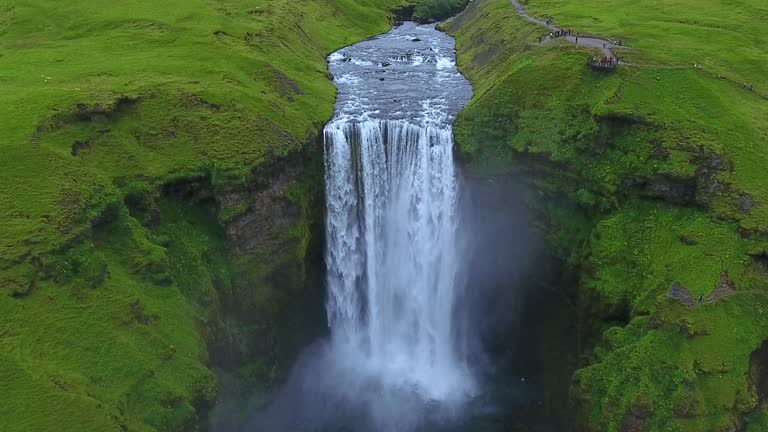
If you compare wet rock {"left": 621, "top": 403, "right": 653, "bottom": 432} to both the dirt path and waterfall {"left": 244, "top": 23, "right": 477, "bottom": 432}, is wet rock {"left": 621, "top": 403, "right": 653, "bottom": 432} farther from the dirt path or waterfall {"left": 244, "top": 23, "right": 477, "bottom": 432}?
the dirt path

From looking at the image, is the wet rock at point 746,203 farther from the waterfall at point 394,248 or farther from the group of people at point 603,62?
the waterfall at point 394,248

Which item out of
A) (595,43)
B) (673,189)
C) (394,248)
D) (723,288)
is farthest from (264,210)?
(595,43)

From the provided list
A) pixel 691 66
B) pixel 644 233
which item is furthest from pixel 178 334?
pixel 691 66

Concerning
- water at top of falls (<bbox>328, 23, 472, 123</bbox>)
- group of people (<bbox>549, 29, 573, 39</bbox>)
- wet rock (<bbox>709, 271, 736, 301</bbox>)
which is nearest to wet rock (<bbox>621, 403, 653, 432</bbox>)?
wet rock (<bbox>709, 271, 736, 301</bbox>)

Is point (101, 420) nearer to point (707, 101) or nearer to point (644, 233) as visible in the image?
point (644, 233)

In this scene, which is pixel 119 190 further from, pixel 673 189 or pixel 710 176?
pixel 710 176

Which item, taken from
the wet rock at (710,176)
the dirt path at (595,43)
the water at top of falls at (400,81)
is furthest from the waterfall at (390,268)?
the wet rock at (710,176)
